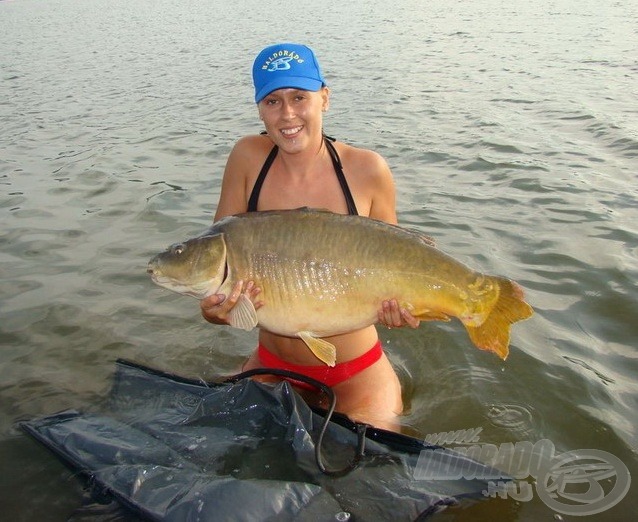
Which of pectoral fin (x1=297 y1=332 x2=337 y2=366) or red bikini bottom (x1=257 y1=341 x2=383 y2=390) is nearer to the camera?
pectoral fin (x1=297 y1=332 x2=337 y2=366)

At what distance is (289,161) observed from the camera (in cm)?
358

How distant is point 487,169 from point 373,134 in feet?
7.92

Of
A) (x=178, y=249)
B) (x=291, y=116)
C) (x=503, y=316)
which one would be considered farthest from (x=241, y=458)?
(x=291, y=116)

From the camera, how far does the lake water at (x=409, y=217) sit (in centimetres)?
376

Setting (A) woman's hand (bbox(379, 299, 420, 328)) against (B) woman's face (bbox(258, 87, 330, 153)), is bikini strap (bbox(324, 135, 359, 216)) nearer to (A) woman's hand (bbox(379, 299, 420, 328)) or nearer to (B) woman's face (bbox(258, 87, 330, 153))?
(B) woman's face (bbox(258, 87, 330, 153))

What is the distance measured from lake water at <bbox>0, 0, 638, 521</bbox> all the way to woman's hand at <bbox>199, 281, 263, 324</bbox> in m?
1.10

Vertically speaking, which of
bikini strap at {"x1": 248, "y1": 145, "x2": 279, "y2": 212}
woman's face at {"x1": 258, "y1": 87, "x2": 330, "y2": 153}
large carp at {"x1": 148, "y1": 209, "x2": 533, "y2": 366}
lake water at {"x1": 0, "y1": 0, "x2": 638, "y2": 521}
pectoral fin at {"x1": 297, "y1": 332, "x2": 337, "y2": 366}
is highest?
woman's face at {"x1": 258, "y1": 87, "x2": 330, "y2": 153}

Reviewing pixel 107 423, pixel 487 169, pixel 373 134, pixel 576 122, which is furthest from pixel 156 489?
pixel 576 122

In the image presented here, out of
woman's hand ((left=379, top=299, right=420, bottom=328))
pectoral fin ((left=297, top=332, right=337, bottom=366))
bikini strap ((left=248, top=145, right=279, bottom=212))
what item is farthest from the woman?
woman's hand ((left=379, top=299, right=420, bottom=328))

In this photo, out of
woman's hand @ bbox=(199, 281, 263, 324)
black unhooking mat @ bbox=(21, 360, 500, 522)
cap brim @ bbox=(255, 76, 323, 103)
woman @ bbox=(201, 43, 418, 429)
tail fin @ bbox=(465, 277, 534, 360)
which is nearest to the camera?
black unhooking mat @ bbox=(21, 360, 500, 522)

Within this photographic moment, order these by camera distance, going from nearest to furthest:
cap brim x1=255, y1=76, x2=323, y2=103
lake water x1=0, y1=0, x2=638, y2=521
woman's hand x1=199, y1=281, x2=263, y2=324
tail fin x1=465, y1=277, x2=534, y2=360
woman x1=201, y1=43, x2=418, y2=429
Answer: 1. tail fin x1=465, y1=277, x2=534, y2=360
2. woman's hand x1=199, y1=281, x2=263, y2=324
3. cap brim x1=255, y1=76, x2=323, y2=103
4. woman x1=201, y1=43, x2=418, y2=429
5. lake water x1=0, y1=0, x2=638, y2=521

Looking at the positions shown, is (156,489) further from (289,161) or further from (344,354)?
(289,161)

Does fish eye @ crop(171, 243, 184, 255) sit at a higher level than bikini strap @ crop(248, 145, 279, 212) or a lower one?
lower

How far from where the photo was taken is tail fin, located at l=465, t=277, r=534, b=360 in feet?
9.44
